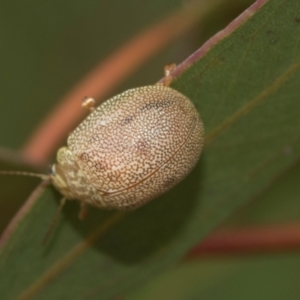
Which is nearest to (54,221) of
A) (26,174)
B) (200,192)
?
(26,174)

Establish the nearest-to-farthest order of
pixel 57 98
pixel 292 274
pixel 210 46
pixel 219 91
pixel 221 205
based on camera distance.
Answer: pixel 210 46 < pixel 219 91 < pixel 221 205 < pixel 292 274 < pixel 57 98

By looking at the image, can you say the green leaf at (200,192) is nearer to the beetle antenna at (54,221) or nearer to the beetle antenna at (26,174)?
the beetle antenna at (54,221)

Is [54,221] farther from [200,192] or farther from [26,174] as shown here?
[200,192]

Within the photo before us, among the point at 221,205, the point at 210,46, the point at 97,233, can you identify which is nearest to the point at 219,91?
the point at 210,46

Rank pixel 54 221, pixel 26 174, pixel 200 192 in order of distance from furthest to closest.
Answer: pixel 26 174 < pixel 200 192 < pixel 54 221

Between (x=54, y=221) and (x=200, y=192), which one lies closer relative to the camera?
(x=54, y=221)

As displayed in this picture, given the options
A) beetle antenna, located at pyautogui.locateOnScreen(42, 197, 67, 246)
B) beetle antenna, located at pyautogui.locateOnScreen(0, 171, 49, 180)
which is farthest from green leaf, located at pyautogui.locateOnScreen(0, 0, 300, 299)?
beetle antenna, located at pyautogui.locateOnScreen(0, 171, 49, 180)

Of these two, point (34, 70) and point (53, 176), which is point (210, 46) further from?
point (34, 70)

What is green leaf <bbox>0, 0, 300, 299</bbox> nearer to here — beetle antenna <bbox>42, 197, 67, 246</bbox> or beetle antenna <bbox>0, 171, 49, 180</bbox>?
beetle antenna <bbox>42, 197, 67, 246</bbox>

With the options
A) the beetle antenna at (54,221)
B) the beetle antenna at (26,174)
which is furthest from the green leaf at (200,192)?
the beetle antenna at (26,174)
